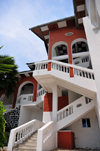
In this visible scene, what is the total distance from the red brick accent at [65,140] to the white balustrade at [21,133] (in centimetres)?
158

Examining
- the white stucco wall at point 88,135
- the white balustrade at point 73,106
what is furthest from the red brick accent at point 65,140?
the white stucco wall at point 88,135

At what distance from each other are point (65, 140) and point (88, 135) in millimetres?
1803

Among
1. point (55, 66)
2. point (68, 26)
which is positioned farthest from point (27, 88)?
point (68, 26)

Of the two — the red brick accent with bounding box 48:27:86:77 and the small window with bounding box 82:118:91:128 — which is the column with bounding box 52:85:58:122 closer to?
the small window with bounding box 82:118:91:128

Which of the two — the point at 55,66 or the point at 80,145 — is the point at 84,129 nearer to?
the point at 80,145

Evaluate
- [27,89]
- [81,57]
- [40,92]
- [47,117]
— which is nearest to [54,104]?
[47,117]

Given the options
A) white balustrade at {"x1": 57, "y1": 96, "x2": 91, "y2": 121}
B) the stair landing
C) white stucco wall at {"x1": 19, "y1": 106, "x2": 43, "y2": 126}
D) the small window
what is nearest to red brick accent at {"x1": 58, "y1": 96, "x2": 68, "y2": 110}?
white balustrade at {"x1": 57, "y1": 96, "x2": 91, "y2": 121}

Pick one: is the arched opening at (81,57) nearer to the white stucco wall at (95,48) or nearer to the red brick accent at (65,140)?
the white stucco wall at (95,48)

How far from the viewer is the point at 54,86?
7395mm

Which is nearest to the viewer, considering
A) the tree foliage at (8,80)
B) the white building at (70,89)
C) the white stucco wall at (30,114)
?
the white building at (70,89)

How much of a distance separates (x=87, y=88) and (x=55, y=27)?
6.24 m

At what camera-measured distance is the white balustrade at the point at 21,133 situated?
14.7 ft

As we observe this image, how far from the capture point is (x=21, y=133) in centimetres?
523

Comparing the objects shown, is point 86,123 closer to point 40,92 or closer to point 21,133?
point 21,133
